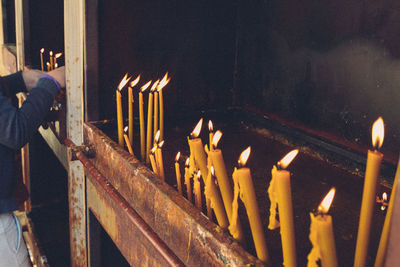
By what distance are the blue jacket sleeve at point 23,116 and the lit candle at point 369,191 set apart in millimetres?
1459

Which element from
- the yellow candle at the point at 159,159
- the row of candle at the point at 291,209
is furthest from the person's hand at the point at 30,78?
the row of candle at the point at 291,209

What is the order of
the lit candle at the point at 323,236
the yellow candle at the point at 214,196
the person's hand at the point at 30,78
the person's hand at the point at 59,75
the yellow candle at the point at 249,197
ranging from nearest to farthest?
1. the lit candle at the point at 323,236
2. the yellow candle at the point at 249,197
3. the yellow candle at the point at 214,196
4. the person's hand at the point at 59,75
5. the person's hand at the point at 30,78

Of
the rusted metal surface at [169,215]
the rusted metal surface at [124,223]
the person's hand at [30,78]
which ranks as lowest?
the rusted metal surface at [124,223]

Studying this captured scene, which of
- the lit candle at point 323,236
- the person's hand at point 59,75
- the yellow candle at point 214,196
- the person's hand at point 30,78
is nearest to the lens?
the lit candle at point 323,236

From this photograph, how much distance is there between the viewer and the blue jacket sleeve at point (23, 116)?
1.64 metres

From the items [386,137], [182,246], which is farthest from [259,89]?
[182,246]

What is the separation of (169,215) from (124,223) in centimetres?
39

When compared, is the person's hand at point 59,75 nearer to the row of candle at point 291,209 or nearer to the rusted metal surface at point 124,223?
the rusted metal surface at point 124,223

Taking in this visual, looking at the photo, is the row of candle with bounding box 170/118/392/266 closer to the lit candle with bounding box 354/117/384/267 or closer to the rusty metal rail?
the lit candle with bounding box 354/117/384/267

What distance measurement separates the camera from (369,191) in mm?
537

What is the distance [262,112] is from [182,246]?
1.32m

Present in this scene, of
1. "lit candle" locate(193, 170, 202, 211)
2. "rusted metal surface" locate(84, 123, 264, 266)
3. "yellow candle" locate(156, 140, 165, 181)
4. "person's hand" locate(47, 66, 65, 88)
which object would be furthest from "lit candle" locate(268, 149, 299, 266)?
"person's hand" locate(47, 66, 65, 88)

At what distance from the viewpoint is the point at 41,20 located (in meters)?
2.80

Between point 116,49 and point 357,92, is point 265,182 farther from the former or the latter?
point 116,49
